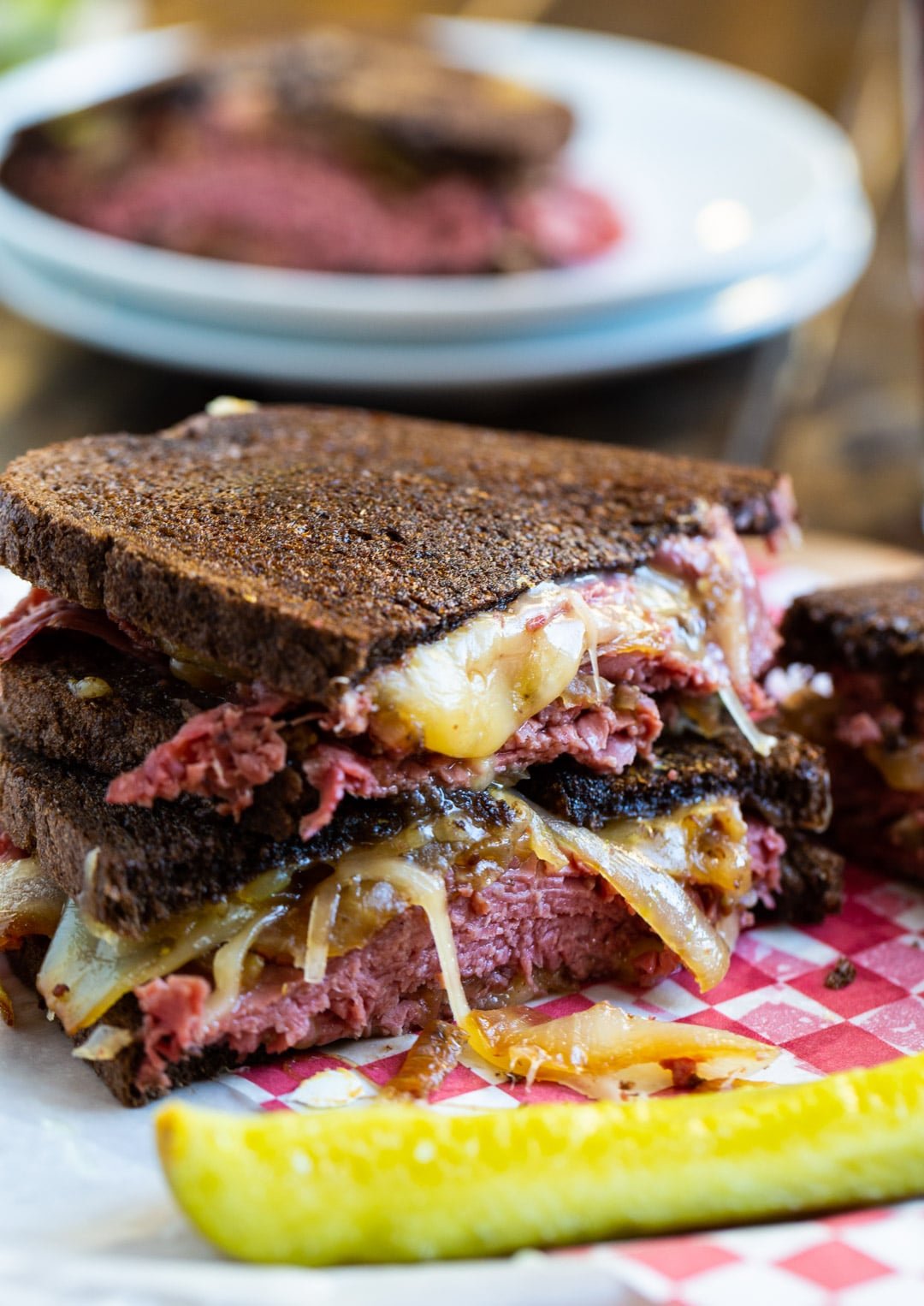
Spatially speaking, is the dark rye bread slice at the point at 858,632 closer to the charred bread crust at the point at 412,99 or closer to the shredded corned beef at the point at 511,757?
the shredded corned beef at the point at 511,757

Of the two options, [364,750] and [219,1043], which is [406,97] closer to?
[364,750]

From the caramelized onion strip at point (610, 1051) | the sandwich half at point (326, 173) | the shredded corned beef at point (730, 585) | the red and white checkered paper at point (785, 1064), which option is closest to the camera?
the red and white checkered paper at point (785, 1064)

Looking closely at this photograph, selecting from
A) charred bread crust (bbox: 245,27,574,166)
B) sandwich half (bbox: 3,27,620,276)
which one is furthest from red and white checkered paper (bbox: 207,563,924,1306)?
charred bread crust (bbox: 245,27,574,166)

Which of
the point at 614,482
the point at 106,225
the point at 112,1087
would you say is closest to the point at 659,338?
the point at 614,482

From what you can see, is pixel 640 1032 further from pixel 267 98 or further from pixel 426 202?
pixel 267 98

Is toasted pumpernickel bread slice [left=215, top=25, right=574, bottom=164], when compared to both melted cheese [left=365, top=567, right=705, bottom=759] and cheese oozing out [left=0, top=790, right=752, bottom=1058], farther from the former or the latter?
cheese oozing out [left=0, top=790, right=752, bottom=1058]

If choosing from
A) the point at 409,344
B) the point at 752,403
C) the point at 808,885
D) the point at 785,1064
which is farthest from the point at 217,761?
the point at 752,403

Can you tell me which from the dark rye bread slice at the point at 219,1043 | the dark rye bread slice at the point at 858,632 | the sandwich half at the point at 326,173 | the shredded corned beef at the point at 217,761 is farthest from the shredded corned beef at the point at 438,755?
the sandwich half at the point at 326,173

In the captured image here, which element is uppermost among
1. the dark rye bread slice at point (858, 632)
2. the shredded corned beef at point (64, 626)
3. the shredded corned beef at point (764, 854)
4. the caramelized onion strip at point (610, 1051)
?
the dark rye bread slice at point (858, 632)
